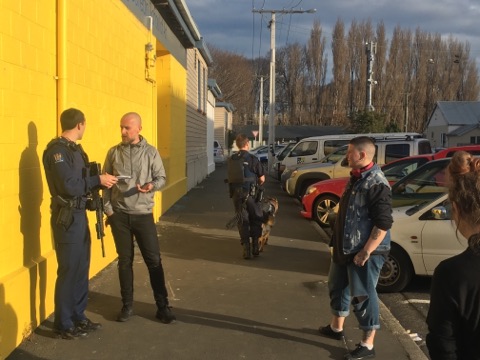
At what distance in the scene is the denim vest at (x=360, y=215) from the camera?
13.4ft

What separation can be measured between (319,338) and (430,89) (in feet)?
249

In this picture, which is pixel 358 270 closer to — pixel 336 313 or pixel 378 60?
pixel 336 313

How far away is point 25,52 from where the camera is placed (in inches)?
178

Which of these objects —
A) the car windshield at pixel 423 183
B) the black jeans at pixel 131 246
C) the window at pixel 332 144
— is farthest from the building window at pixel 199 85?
the black jeans at pixel 131 246

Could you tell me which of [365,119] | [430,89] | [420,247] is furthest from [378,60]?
[420,247]

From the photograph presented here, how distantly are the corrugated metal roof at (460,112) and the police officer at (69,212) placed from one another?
213ft

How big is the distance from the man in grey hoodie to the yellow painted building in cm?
67

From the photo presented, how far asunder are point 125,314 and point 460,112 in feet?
221

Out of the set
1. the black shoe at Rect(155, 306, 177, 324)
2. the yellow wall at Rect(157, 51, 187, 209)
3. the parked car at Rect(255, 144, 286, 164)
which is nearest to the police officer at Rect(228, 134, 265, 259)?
the black shoe at Rect(155, 306, 177, 324)

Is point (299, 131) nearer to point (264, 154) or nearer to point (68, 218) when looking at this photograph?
point (264, 154)

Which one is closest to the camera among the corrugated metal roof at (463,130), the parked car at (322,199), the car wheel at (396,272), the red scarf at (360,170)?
the red scarf at (360,170)

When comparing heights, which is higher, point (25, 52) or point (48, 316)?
point (25, 52)

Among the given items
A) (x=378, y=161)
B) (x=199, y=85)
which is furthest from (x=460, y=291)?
(x=199, y=85)

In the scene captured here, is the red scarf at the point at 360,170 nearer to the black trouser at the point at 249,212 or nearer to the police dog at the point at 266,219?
the black trouser at the point at 249,212
